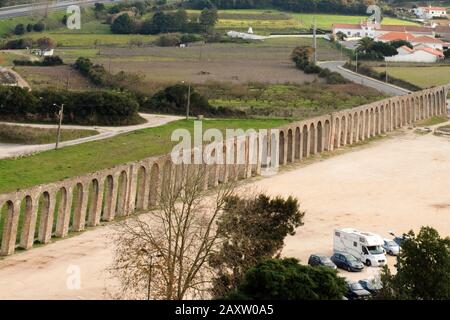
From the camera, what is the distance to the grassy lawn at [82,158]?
183 ft

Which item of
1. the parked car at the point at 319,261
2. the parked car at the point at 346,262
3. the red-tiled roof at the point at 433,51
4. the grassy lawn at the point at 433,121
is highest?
the parked car at the point at 319,261

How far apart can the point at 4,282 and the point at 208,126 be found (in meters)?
41.6

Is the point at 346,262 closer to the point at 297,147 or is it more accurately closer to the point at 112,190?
the point at 112,190

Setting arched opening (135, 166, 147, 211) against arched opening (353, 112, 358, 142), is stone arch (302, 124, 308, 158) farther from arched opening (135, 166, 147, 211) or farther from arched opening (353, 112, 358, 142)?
arched opening (135, 166, 147, 211)

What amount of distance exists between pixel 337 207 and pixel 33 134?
27617mm

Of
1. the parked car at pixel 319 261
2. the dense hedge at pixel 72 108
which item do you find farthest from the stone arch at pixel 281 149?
the parked car at pixel 319 261

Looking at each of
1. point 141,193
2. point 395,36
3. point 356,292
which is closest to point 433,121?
point 141,193

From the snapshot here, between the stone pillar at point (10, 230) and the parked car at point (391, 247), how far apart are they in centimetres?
1672

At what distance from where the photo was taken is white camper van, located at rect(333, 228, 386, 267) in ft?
138

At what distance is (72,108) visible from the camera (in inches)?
3091

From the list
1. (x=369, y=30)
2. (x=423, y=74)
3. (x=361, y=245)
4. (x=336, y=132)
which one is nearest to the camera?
(x=361, y=245)

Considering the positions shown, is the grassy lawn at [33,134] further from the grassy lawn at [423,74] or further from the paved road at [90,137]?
the grassy lawn at [423,74]

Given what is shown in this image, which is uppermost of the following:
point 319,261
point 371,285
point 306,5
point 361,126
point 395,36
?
point 306,5
